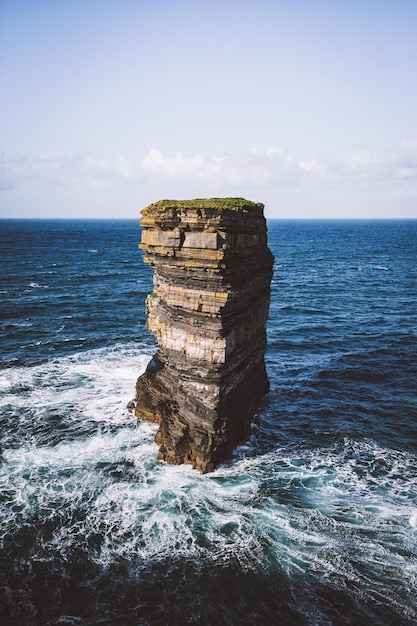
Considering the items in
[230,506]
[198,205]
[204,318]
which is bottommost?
[230,506]

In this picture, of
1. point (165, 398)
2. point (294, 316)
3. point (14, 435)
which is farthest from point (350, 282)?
point (14, 435)

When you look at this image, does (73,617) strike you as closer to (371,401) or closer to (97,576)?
(97,576)

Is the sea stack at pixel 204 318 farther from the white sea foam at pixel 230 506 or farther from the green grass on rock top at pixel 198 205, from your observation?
the white sea foam at pixel 230 506

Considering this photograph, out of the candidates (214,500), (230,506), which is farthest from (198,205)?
(230,506)

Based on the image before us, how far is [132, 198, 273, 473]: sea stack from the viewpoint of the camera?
20.4m

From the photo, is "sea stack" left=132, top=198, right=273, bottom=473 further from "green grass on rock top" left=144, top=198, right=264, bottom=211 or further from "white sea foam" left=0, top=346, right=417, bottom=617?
"white sea foam" left=0, top=346, right=417, bottom=617

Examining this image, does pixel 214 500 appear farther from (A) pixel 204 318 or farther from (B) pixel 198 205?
(B) pixel 198 205

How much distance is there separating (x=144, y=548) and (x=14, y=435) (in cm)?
1202

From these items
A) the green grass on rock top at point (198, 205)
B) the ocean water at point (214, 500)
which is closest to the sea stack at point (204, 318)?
the green grass on rock top at point (198, 205)

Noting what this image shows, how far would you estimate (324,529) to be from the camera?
712 inches

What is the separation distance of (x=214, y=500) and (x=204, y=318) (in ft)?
28.9

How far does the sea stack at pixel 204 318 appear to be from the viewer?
803 inches

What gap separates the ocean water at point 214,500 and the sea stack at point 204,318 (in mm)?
1769

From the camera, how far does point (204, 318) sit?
840 inches
